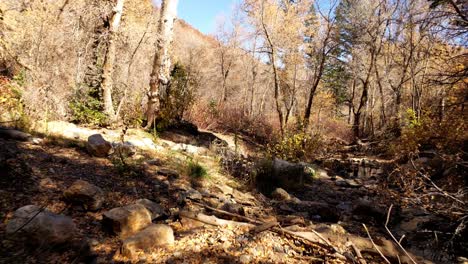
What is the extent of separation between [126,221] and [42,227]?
0.59m

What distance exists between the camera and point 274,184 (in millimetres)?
5336

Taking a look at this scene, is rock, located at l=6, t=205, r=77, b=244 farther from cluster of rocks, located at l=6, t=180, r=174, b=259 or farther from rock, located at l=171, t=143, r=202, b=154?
rock, located at l=171, t=143, r=202, b=154

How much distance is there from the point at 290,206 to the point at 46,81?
5656mm

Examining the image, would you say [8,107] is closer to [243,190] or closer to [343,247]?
[243,190]

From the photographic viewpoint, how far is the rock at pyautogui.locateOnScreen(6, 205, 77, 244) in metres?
1.91


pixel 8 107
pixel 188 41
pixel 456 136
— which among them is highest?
pixel 188 41

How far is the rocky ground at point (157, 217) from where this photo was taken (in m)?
2.04

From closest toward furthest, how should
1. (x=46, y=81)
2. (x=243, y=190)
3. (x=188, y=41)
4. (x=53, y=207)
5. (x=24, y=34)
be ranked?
(x=53, y=207)
(x=243, y=190)
(x=46, y=81)
(x=24, y=34)
(x=188, y=41)

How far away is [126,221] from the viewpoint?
2367 millimetres

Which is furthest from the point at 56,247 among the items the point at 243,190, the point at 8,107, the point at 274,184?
the point at 8,107

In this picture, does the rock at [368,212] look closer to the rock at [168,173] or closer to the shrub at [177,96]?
the rock at [168,173]

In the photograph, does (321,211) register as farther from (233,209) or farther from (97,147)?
(97,147)

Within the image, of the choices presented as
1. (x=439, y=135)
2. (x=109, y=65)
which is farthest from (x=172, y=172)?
(x=439, y=135)

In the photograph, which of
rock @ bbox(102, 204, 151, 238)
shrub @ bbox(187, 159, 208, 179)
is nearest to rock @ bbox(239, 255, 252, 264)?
rock @ bbox(102, 204, 151, 238)
